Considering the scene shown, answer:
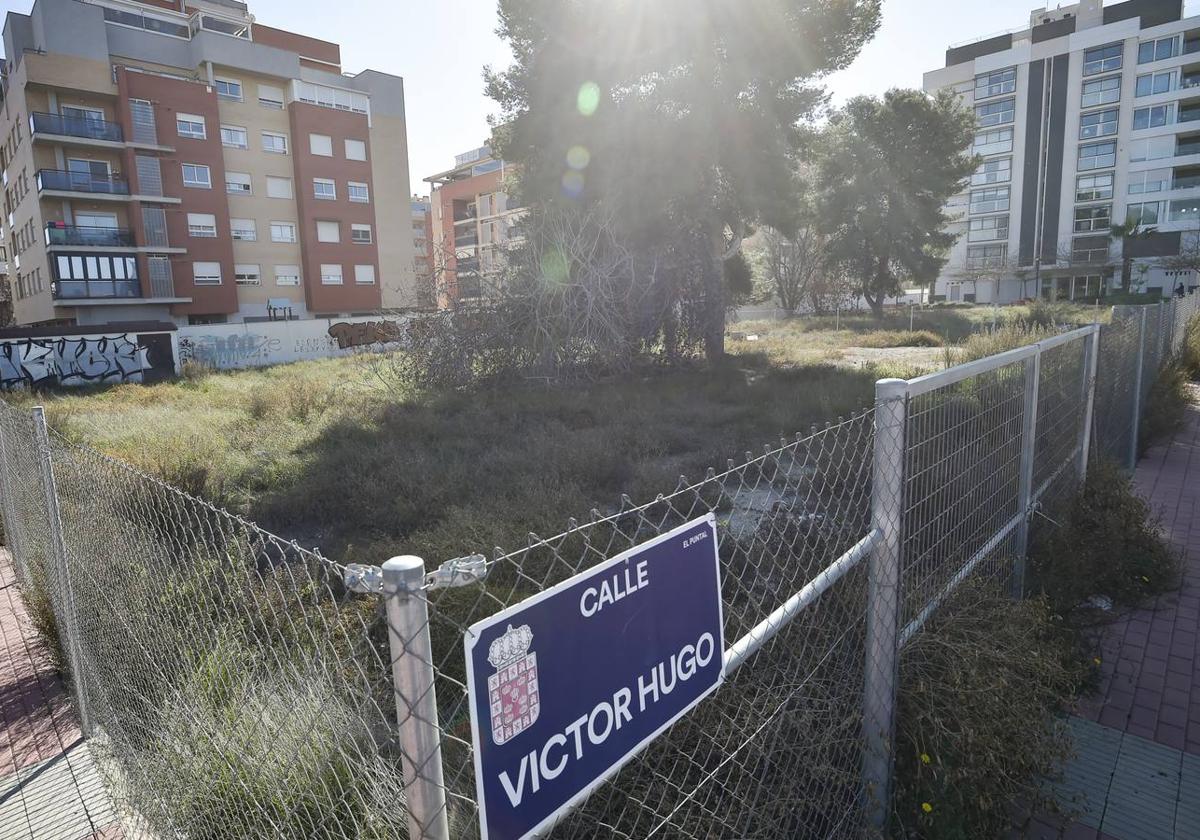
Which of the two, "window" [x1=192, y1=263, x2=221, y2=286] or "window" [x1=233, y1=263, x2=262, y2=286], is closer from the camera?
"window" [x1=192, y1=263, x2=221, y2=286]

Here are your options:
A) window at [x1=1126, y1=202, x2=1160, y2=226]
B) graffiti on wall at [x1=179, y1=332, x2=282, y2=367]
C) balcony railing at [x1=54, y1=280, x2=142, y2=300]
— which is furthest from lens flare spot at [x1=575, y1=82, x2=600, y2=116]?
window at [x1=1126, y1=202, x2=1160, y2=226]

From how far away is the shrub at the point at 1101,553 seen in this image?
4.34 meters

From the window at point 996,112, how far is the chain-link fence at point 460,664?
220 ft

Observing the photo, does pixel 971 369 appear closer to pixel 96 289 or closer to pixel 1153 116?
pixel 96 289

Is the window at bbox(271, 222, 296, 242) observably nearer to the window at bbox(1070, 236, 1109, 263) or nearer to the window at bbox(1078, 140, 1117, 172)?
the window at bbox(1070, 236, 1109, 263)

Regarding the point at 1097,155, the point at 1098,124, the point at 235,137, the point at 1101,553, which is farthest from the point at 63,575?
the point at 1098,124

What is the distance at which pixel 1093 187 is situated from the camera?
5600cm

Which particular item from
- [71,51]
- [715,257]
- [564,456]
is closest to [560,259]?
[715,257]

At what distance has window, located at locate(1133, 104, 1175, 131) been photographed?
173 feet

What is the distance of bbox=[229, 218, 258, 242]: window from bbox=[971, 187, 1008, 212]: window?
55471 millimetres

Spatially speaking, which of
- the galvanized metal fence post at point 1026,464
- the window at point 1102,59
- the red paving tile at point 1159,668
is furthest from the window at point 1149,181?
the galvanized metal fence post at point 1026,464

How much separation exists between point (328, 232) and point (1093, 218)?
2181 inches

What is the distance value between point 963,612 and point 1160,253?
63.8 m

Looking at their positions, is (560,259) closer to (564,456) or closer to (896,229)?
(564,456)
